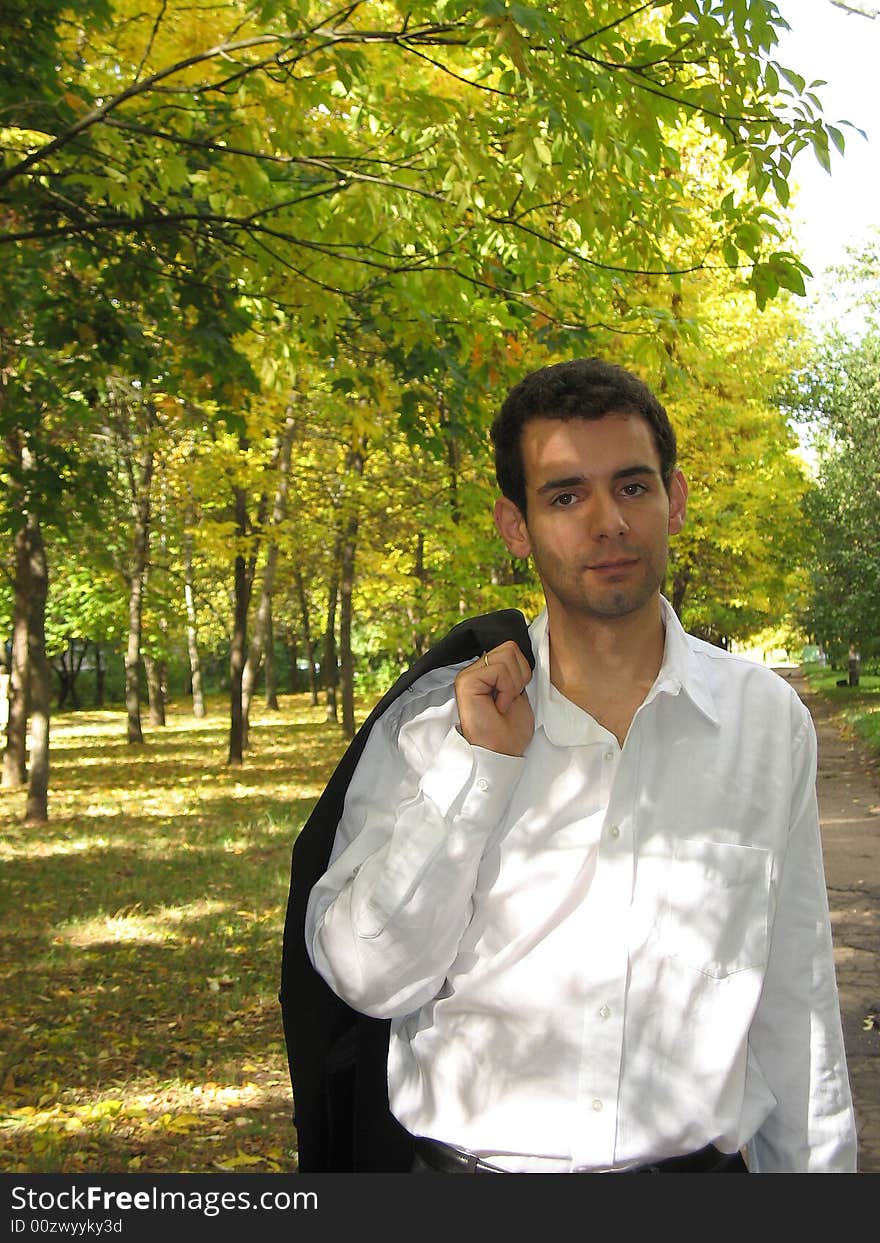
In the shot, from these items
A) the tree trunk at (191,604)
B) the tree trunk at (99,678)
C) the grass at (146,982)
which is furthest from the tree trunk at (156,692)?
the grass at (146,982)

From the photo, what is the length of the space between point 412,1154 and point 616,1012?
511mm

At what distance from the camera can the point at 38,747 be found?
1402 centimetres

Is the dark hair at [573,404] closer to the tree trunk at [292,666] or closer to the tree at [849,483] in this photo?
the tree at [849,483]

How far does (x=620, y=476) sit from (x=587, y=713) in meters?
0.42

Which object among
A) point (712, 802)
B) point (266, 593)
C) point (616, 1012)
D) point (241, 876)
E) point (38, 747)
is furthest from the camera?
point (266, 593)

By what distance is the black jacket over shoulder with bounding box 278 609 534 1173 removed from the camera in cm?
217

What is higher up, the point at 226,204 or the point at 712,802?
the point at 226,204

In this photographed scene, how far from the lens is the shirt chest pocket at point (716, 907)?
6.56ft

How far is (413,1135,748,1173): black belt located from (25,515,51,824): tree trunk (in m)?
12.4

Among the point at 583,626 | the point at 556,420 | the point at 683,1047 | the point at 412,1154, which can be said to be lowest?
the point at 412,1154

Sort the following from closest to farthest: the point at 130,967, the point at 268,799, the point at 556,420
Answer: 1. the point at 556,420
2. the point at 130,967
3. the point at 268,799

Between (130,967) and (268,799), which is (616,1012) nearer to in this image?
(130,967)

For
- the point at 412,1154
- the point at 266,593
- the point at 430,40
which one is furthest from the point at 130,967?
the point at 266,593

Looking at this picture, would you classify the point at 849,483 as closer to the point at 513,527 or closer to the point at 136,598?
the point at 136,598
